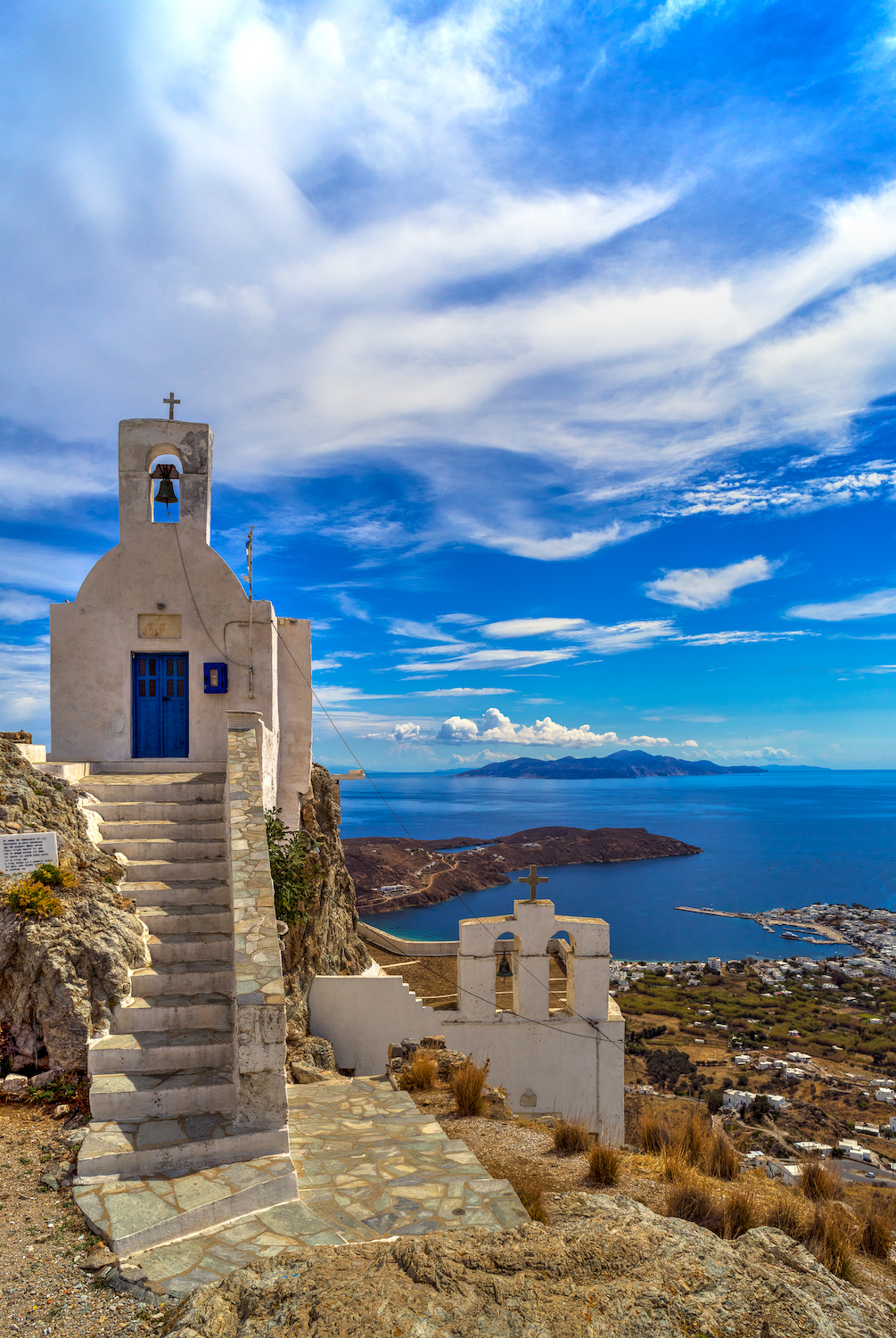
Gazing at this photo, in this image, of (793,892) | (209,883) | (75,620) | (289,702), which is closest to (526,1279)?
(209,883)

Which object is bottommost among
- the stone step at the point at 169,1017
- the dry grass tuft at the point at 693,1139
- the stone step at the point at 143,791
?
the dry grass tuft at the point at 693,1139

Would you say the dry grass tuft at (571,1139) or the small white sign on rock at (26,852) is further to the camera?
the small white sign on rock at (26,852)

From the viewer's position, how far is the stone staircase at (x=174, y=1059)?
4242mm

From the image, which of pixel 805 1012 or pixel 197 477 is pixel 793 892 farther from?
pixel 197 477

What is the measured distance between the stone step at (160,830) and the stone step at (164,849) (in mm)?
65

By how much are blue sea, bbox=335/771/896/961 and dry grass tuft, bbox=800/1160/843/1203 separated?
1327 inches

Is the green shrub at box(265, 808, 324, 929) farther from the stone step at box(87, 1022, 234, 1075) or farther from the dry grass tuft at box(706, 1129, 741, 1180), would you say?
the dry grass tuft at box(706, 1129, 741, 1180)

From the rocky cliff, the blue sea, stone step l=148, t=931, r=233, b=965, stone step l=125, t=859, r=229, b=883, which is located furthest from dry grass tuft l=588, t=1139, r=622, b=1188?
the blue sea

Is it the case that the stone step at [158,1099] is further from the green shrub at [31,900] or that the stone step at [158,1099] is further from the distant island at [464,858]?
the distant island at [464,858]

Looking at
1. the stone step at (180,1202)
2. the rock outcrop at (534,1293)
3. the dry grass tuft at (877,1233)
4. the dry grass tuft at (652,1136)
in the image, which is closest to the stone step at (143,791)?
the stone step at (180,1202)

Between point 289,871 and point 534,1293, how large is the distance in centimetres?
633

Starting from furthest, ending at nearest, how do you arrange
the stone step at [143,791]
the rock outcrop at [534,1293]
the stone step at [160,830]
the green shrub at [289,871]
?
the green shrub at [289,871] → the stone step at [143,791] → the stone step at [160,830] → the rock outcrop at [534,1293]

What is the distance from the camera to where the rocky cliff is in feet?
32.3

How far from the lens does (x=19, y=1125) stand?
4910mm
